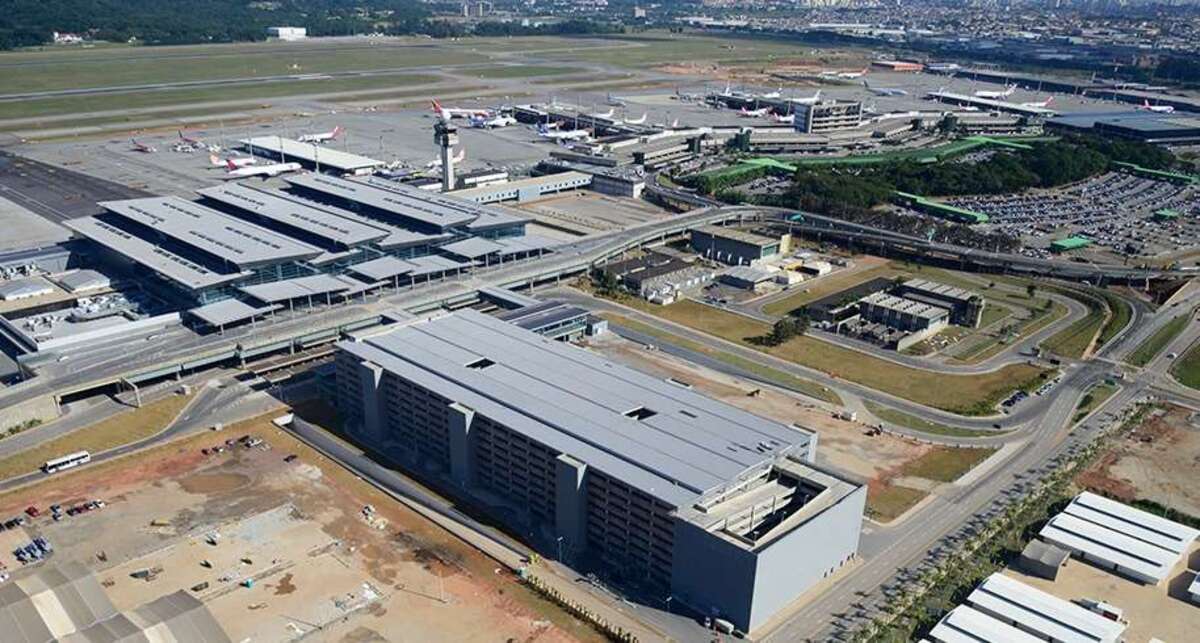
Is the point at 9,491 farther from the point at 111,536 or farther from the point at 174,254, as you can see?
the point at 174,254

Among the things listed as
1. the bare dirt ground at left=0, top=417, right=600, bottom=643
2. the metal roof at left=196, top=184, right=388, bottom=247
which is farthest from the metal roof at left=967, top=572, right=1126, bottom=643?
the metal roof at left=196, top=184, right=388, bottom=247

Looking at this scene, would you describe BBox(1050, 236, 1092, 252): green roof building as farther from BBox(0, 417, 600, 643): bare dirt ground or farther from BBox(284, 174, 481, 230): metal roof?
BBox(0, 417, 600, 643): bare dirt ground

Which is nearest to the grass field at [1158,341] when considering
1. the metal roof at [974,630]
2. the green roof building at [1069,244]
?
the green roof building at [1069,244]

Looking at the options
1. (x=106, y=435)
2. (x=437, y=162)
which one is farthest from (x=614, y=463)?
(x=437, y=162)

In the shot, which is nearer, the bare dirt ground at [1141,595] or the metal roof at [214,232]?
the bare dirt ground at [1141,595]

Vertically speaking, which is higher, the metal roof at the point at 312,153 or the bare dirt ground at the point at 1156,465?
the metal roof at the point at 312,153

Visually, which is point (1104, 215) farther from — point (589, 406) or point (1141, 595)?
point (589, 406)

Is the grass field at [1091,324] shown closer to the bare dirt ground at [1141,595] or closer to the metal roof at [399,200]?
the bare dirt ground at [1141,595]
